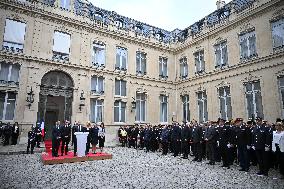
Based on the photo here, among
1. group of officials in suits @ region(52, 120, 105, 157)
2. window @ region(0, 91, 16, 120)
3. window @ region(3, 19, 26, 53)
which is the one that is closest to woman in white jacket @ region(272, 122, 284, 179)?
group of officials in suits @ region(52, 120, 105, 157)

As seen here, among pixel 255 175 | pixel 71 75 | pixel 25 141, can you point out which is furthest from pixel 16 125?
pixel 255 175

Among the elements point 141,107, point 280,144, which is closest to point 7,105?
point 141,107

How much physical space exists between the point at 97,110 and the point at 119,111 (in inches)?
89.4

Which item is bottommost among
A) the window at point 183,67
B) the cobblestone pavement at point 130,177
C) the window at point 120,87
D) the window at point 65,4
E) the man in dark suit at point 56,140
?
the cobblestone pavement at point 130,177

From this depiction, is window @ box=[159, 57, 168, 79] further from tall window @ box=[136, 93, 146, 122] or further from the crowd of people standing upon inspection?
the crowd of people standing

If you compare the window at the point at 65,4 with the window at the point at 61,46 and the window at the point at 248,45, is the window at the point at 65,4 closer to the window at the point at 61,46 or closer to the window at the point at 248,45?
the window at the point at 61,46

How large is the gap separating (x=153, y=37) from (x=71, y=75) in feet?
34.7

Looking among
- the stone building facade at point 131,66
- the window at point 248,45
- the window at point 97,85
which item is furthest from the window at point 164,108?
the window at point 248,45

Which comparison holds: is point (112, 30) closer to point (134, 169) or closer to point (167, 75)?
point (167, 75)

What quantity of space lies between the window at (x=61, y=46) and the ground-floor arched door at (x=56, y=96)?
1413 mm

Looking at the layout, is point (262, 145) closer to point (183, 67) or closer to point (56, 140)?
point (56, 140)

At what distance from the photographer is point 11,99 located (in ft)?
55.7

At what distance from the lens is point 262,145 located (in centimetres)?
899

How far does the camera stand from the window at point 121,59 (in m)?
22.5
